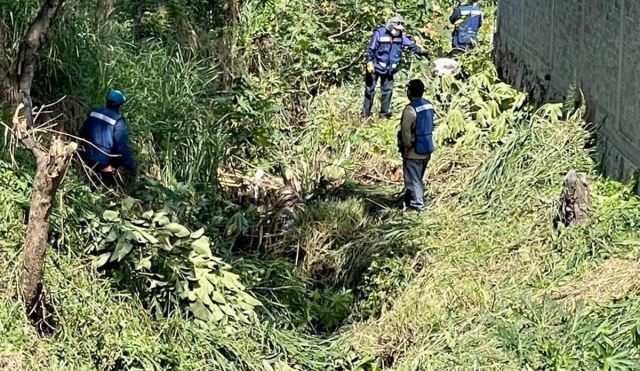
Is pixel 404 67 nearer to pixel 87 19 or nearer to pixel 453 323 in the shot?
pixel 87 19

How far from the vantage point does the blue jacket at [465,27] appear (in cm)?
1730

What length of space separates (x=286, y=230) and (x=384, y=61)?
4837 mm

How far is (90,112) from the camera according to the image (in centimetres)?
1031

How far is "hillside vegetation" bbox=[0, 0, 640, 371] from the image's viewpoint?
25.0ft

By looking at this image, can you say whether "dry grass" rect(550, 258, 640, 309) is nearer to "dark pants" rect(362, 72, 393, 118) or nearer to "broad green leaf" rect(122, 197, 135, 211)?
"broad green leaf" rect(122, 197, 135, 211)

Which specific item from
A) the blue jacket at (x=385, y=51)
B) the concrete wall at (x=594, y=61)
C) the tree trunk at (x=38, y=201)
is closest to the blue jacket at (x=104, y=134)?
the tree trunk at (x=38, y=201)

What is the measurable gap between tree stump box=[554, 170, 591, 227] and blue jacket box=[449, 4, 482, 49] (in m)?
8.32

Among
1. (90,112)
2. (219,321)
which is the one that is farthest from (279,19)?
(219,321)

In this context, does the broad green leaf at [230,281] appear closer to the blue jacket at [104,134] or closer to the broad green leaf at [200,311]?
the broad green leaf at [200,311]

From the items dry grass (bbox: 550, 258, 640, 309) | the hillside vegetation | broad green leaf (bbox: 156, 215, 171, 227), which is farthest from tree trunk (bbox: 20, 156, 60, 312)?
dry grass (bbox: 550, 258, 640, 309)

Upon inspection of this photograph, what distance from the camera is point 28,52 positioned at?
8602 mm

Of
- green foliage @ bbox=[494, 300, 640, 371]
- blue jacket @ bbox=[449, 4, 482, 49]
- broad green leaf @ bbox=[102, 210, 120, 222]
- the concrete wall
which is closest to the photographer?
green foliage @ bbox=[494, 300, 640, 371]

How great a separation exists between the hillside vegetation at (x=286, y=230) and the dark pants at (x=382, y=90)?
383mm

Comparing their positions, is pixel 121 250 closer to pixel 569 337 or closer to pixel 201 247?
pixel 201 247
